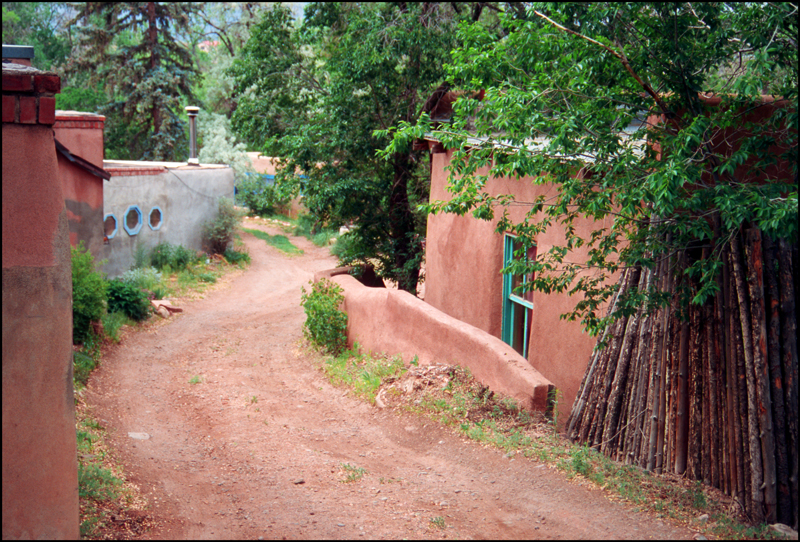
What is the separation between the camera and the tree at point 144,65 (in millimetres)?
24828

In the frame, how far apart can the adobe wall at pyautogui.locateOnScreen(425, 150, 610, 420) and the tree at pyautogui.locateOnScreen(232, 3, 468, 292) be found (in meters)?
1.53

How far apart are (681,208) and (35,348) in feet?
16.1

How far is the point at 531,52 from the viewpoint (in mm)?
5469

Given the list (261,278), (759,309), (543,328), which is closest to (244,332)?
(261,278)

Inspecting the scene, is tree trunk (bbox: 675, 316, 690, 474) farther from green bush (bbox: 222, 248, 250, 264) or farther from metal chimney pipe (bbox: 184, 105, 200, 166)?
metal chimney pipe (bbox: 184, 105, 200, 166)

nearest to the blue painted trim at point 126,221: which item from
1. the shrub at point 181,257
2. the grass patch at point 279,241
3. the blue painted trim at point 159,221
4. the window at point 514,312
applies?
the blue painted trim at point 159,221

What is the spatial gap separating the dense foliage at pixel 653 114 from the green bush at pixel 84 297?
6.89 m

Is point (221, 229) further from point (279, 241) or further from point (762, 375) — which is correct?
point (762, 375)

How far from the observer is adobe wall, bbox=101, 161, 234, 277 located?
15.6 meters

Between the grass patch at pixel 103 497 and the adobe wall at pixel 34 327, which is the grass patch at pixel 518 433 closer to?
the grass patch at pixel 103 497

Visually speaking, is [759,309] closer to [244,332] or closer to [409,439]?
[409,439]

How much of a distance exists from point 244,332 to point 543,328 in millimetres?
7078

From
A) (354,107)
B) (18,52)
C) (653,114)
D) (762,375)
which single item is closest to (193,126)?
(354,107)

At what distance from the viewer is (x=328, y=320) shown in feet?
34.6
